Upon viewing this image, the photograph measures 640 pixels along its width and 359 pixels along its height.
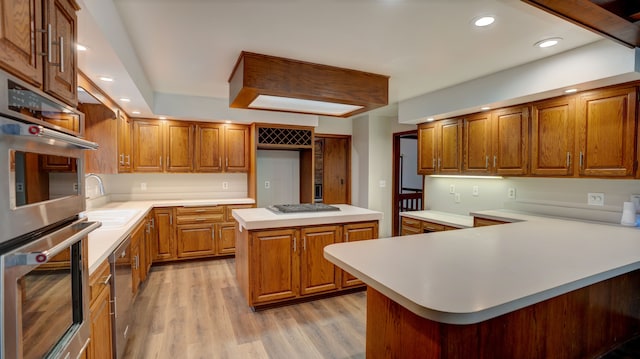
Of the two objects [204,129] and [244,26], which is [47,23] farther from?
[204,129]

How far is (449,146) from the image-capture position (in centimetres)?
395

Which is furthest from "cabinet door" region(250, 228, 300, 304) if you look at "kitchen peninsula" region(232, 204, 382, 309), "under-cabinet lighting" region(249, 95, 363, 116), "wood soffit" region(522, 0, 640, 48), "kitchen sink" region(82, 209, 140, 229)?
"wood soffit" region(522, 0, 640, 48)

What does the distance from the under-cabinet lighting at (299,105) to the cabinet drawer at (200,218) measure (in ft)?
6.80

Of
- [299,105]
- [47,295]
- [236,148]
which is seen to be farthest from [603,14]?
[236,148]

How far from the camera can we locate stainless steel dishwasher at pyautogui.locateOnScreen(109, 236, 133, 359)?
1.95 metres

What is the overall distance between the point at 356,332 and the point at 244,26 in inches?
100

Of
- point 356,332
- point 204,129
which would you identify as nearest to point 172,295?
point 356,332

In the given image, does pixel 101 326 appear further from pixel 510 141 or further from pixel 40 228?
pixel 510 141

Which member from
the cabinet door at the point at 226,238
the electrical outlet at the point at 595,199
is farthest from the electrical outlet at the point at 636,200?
the cabinet door at the point at 226,238

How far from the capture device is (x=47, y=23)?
3.70 feet

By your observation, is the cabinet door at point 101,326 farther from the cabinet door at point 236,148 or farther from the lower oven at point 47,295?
the cabinet door at point 236,148

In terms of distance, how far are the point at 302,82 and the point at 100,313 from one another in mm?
2212

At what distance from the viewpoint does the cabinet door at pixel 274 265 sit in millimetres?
2852

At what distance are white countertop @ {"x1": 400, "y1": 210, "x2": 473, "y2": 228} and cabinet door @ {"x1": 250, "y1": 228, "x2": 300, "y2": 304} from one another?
72.3 inches
